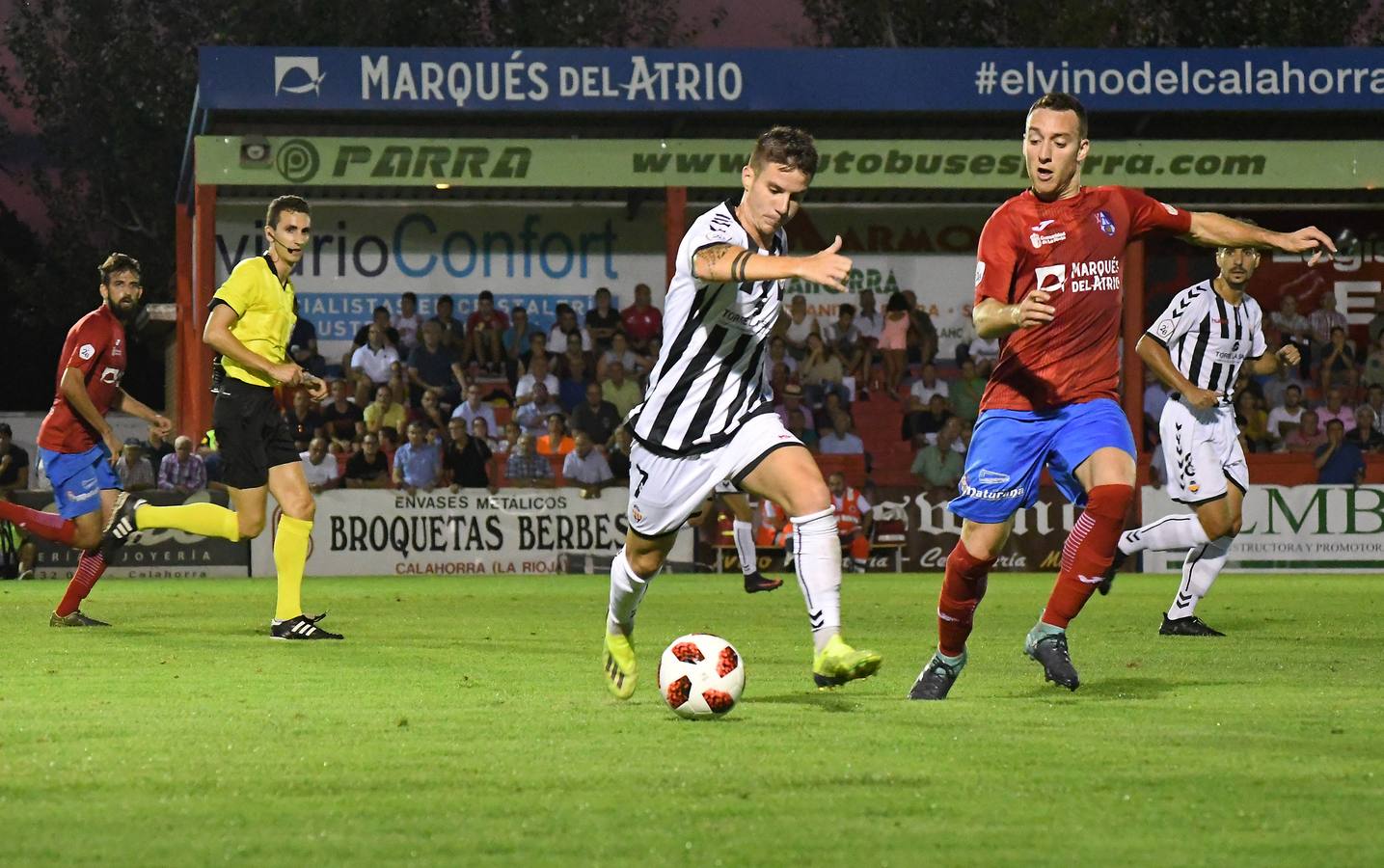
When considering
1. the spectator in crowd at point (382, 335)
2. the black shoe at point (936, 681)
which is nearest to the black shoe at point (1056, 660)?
the black shoe at point (936, 681)

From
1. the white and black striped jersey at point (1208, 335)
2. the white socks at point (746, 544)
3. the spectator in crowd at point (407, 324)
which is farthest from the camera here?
the spectator in crowd at point (407, 324)

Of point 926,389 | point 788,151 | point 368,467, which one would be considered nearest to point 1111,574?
point 788,151

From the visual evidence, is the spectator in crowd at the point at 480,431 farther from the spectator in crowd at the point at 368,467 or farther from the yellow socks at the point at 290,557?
the yellow socks at the point at 290,557

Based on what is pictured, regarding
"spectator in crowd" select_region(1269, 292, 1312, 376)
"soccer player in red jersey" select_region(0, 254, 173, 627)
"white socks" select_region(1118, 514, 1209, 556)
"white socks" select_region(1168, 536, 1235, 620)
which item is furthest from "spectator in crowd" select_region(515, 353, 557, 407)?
"white socks" select_region(1168, 536, 1235, 620)

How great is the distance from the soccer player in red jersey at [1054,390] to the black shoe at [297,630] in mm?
4635

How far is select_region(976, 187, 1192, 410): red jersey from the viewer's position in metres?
7.74

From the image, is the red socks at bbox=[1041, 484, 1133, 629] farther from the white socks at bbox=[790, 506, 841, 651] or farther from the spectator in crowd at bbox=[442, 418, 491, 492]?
the spectator in crowd at bbox=[442, 418, 491, 492]

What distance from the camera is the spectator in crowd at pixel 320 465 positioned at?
70.5 ft

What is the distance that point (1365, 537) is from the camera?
2195cm

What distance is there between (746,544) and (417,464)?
670cm

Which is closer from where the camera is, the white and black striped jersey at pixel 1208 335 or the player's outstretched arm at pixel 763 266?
the player's outstretched arm at pixel 763 266

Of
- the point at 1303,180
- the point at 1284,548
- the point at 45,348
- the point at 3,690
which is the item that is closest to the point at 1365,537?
the point at 1284,548

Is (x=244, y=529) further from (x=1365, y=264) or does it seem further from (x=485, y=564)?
(x=1365, y=264)

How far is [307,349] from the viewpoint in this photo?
84.7ft
